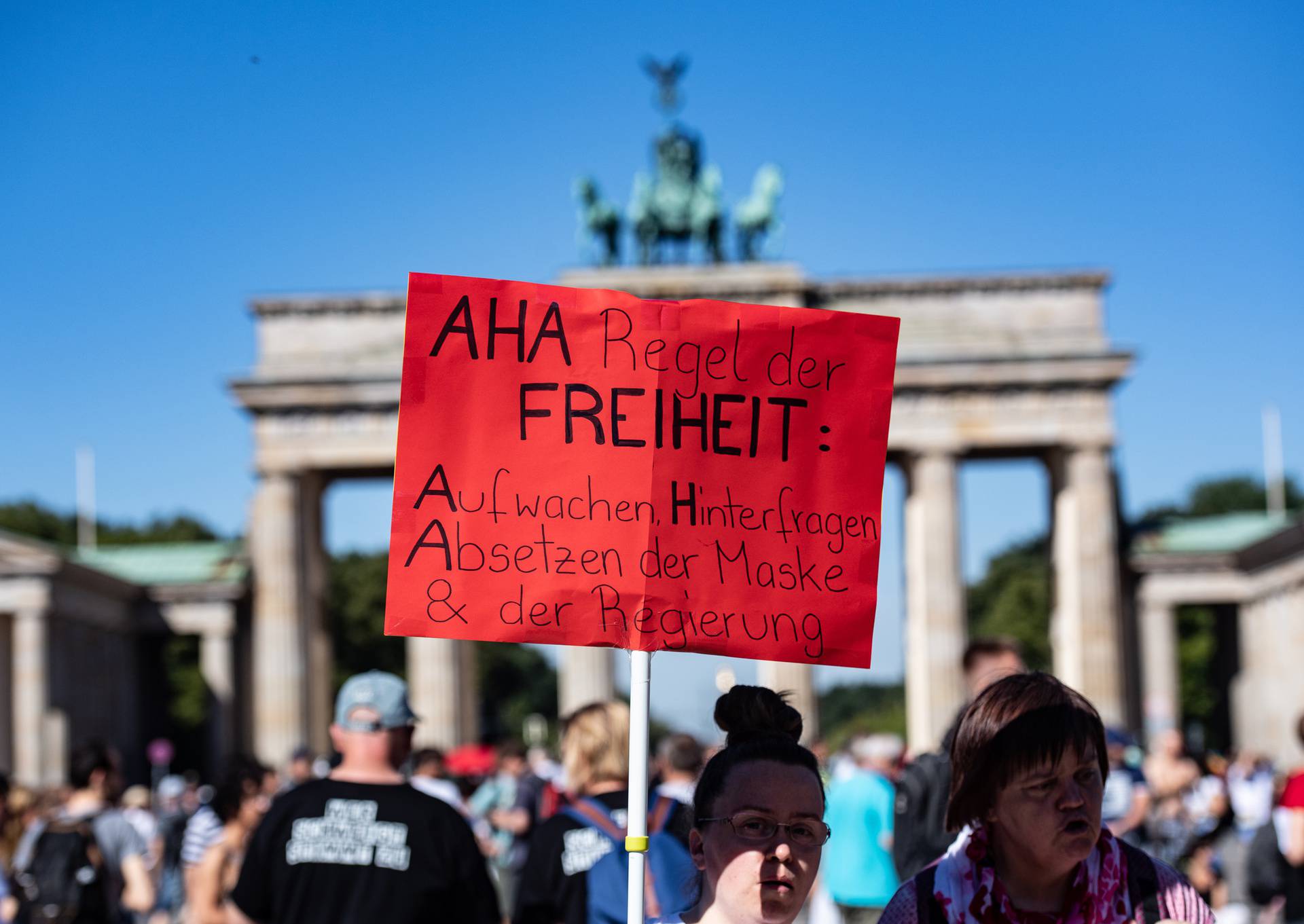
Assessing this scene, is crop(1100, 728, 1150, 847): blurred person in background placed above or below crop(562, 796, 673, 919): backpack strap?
below

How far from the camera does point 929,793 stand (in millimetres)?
8352

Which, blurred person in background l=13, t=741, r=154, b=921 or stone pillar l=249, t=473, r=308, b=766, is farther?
stone pillar l=249, t=473, r=308, b=766

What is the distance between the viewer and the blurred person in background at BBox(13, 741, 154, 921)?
10.8m

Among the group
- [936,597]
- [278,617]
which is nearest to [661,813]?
[936,597]

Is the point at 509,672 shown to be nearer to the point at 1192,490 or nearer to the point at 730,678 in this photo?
the point at 1192,490

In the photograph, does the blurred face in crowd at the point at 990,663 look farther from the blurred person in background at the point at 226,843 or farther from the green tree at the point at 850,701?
the green tree at the point at 850,701

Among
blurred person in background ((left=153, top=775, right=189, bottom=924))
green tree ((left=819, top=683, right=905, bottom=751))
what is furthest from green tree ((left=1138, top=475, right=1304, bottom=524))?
blurred person in background ((left=153, top=775, right=189, bottom=924))

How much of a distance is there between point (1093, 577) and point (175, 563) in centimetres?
2999

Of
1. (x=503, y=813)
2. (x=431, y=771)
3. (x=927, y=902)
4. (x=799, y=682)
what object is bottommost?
(x=503, y=813)

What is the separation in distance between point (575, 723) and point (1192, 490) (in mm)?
118233

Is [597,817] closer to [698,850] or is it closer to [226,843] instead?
[698,850]

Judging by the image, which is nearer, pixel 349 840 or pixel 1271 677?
pixel 349 840

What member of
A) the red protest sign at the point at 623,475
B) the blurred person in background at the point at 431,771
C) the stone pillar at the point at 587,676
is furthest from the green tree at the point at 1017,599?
the red protest sign at the point at 623,475

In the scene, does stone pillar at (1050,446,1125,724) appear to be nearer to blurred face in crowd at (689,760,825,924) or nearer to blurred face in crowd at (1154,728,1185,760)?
blurred face in crowd at (1154,728,1185,760)
